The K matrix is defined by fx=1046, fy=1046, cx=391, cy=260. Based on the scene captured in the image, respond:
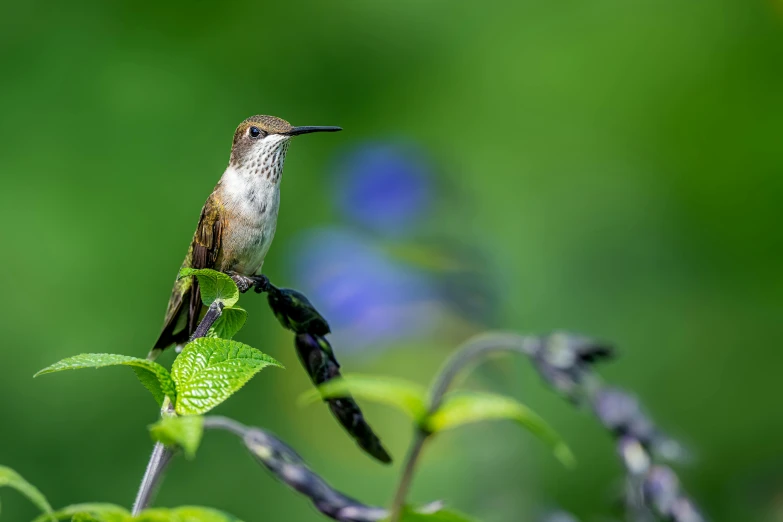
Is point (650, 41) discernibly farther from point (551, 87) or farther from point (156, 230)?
point (156, 230)

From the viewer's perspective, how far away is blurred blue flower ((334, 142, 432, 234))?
4273 millimetres

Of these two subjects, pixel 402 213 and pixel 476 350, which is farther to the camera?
pixel 402 213

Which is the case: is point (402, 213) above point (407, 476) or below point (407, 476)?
below

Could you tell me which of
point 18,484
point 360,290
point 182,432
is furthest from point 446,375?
point 360,290

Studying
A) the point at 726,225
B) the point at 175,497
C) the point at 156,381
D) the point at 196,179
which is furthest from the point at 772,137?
the point at 156,381

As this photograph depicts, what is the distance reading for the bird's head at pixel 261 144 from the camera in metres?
1.75

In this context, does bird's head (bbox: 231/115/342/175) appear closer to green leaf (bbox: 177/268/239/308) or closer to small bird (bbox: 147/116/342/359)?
small bird (bbox: 147/116/342/359)

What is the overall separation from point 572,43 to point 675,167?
2.87ft

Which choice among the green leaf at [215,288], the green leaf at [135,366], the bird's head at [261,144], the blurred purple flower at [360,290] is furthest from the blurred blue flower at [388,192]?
the green leaf at [135,366]

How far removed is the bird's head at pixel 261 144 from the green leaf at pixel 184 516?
1.07m

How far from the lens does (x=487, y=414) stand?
0.66 meters

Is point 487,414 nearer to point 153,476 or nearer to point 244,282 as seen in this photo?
point 153,476

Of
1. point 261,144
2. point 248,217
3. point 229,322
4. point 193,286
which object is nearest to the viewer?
point 229,322

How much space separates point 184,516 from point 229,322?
284mm
